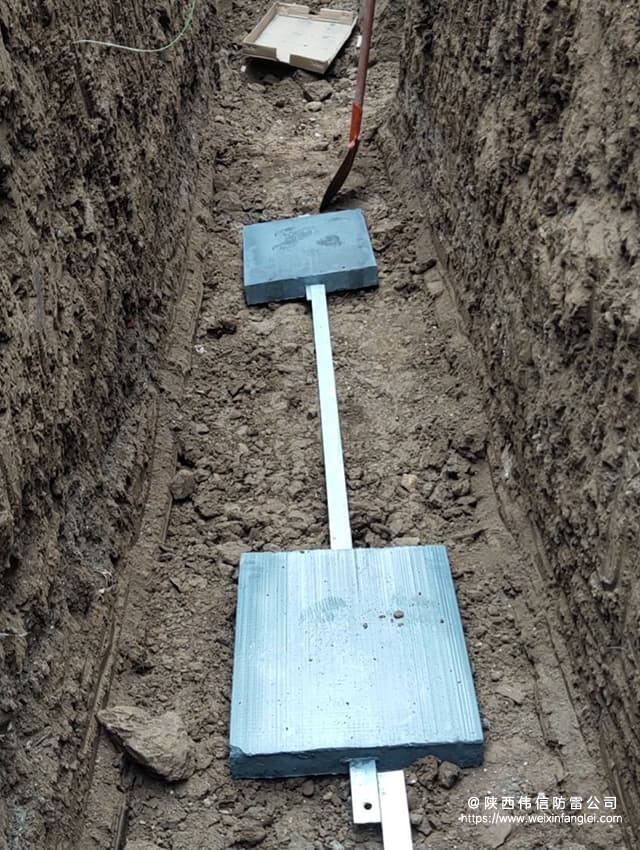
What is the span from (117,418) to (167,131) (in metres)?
1.63

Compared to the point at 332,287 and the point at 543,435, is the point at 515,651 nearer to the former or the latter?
the point at 543,435

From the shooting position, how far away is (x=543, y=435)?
2.48 metres

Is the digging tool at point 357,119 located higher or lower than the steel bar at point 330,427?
higher

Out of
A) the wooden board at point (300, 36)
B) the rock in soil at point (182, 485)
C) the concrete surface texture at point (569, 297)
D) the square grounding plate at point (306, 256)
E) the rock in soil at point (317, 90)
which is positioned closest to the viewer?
the concrete surface texture at point (569, 297)

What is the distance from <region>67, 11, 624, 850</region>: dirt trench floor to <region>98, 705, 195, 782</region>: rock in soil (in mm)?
45

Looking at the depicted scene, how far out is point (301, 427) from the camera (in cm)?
322

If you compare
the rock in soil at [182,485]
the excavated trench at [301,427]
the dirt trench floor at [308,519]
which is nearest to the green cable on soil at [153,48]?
the excavated trench at [301,427]

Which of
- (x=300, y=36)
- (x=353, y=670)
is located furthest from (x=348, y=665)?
(x=300, y=36)

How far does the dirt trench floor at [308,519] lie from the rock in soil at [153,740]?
4cm

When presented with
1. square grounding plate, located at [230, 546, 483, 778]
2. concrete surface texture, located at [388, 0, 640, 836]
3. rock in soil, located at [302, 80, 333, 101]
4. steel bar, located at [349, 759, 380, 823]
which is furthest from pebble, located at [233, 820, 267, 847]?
rock in soil, located at [302, 80, 333, 101]

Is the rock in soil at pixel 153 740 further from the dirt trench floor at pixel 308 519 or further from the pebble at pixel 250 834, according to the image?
the pebble at pixel 250 834

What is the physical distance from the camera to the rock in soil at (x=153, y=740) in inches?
84.8

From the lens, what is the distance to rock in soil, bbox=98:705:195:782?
2.15 meters

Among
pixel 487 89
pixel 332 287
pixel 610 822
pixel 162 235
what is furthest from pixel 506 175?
pixel 610 822
